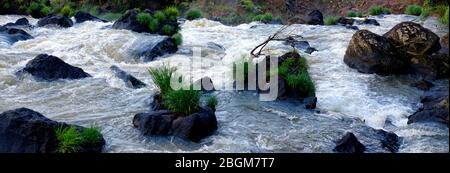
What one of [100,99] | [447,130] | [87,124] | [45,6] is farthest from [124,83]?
[45,6]

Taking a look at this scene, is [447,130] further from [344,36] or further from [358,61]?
[344,36]

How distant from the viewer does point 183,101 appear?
9.91 m

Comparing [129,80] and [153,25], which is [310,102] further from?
[153,25]

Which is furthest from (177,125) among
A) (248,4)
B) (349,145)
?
(248,4)

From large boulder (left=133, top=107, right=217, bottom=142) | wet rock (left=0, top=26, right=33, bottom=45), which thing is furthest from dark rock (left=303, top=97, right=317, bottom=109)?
wet rock (left=0, top=26, right=33, bottom=45)

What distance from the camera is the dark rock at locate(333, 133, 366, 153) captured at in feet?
30.1

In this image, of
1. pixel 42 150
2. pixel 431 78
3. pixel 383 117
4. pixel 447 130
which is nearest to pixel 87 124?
pixel 42 150

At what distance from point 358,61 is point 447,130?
18.6ft

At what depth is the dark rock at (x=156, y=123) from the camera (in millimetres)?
9719

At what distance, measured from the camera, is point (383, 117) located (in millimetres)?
11227
